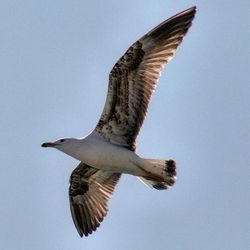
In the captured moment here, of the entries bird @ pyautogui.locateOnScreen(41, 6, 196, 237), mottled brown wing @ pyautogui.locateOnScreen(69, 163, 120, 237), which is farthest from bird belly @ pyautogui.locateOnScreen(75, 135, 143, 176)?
mottled brown wing @ pyautogui.locateOnScreen(69, 163, 120, 237)

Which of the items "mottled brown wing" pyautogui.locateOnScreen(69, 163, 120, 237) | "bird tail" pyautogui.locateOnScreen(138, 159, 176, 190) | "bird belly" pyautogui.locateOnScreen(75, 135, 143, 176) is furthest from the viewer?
"mottled brown wing" pyautogui.locateOnScreen(69, 163, 120, 237)

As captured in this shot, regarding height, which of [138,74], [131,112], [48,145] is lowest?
[48,145]

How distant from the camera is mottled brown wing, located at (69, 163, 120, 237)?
18312 mm

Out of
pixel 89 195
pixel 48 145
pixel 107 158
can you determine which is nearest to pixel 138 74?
pixel 107 158

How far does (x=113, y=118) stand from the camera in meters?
16.9

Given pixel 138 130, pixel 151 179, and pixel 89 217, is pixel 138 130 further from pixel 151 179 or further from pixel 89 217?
pixel 89 217

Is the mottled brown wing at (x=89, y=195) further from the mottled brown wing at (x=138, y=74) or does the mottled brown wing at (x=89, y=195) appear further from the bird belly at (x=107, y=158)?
the bird belly at (x=107, y=158)

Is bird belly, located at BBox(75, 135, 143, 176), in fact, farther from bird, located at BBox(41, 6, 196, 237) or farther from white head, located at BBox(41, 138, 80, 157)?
white head, located at BBox(41, 138, 80, 157)

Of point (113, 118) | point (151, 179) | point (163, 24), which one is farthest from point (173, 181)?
point (163, 24)

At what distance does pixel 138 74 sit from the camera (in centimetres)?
1680

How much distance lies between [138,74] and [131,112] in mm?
635

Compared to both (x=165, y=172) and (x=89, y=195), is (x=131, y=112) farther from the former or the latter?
(x=89, y=195)

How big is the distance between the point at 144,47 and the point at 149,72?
1.34 ft

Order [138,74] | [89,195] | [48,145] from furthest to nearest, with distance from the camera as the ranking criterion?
[89,195]
[48,145]
[138,74]
